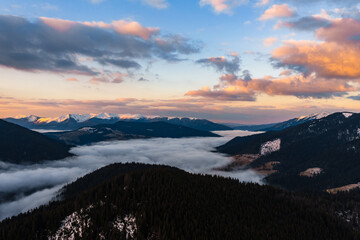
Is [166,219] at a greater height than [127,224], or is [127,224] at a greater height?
[166,219]

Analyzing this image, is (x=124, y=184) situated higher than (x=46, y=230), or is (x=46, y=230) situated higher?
(x=124, y=184)

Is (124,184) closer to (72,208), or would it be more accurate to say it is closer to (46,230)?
(72,208)

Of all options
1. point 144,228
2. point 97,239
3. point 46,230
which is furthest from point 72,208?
point 144,228

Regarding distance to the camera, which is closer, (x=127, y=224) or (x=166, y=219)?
(x=127, y=224)

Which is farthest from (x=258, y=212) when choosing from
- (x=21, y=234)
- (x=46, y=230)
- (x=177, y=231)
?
(x=21, y=234)

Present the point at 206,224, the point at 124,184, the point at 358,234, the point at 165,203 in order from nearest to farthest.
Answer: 1. the point at 206,224
2. the point at 165,203
3. the point at 358,234
4. the point at 124,184

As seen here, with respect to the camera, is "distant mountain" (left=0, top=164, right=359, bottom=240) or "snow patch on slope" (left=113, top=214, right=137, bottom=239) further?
"distant mountain" (left=0, top=164, right=359, bottom=240)

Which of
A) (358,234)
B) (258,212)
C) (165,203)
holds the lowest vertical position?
(358,234)

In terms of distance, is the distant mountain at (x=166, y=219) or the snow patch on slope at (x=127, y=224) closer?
the snow patch on slope at (x=127, y=224)

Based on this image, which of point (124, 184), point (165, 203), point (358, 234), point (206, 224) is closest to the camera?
point (206, 224)

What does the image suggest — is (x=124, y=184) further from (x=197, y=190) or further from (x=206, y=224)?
(x=206, y=224)

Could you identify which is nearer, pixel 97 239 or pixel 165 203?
pixel 97 239
